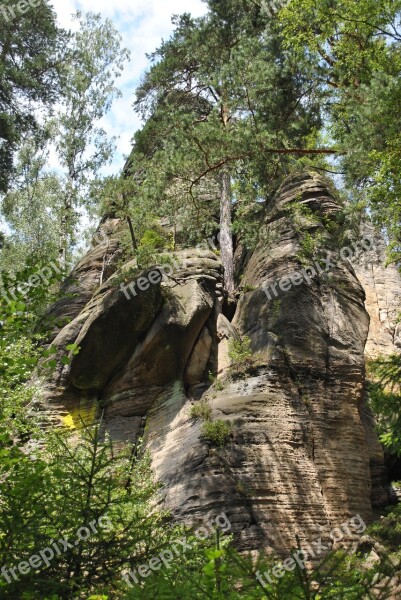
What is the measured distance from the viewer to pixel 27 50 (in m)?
21.3

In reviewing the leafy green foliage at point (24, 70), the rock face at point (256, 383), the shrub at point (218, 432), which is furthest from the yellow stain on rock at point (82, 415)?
the leafy green foliage at point (24, 70)

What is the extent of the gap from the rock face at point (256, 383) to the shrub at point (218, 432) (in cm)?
10

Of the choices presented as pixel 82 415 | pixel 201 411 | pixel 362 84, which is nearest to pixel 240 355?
pixel 201 411

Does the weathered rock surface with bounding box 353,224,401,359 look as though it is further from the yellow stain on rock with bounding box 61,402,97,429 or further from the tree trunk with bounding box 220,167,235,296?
the yellow stain on rock with bounding box 61,402,97,429

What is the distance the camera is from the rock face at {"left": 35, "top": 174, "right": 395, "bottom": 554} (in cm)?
1148

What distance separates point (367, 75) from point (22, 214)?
17851 mm

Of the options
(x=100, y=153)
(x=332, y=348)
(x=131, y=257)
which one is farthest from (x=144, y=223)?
(x=100, y=153)

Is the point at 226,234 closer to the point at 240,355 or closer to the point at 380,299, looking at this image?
the point at 380,299

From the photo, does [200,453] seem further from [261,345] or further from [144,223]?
[144,223]

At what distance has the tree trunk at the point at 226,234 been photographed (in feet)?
56.5

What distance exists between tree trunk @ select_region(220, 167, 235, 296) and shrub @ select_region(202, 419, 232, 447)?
17.0 feet

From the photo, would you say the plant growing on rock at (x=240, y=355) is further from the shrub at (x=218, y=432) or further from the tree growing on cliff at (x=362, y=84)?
the tree growing on cliff at (x=362, y=84)

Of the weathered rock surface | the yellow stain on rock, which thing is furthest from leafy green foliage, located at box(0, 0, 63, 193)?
the weathered rock surface

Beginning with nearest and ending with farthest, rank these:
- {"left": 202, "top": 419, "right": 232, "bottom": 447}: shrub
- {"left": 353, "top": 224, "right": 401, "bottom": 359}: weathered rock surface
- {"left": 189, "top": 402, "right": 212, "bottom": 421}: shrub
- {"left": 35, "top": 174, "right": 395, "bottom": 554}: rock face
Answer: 1. {"left": 35, "top": 174, "right": 395, "bottom": 554}: rock face
2. {"left": 202, "top": 419, "right": 232, "bottom": 447}: shrub
3. {"left": 189, "top": 402, "right": 212, "bottom": 421}: shrub
4. {"left": 353, "top": 224, "right": 401, "bottom": 359}: weathered rock surface
